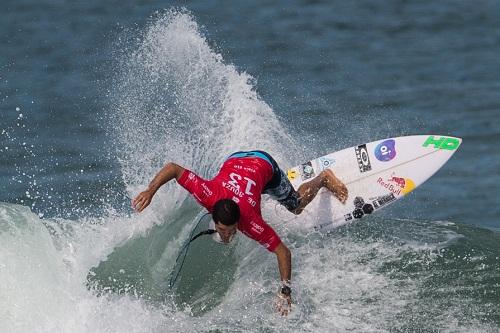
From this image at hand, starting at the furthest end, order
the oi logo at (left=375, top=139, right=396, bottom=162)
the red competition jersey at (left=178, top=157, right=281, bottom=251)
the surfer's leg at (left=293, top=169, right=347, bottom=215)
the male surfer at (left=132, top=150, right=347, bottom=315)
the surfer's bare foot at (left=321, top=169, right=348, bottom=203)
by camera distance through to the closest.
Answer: the oi logo at (left=375, top=139, right=396, bottom=162) → the surfer's bare foot at (left=321, top=169, right=348, bottom=203) → the surfer's leg at (left=293, top=169, right=347, bottom=215) → the red competition jersey at (left=178, top=157, right=281, bottom=251) → the male surfer at (left=132, top=150, right=347, bottom=315)

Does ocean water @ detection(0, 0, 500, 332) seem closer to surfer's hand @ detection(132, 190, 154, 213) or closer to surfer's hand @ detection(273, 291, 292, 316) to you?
surfer's hand @ detection(273, 291, 292, 316)

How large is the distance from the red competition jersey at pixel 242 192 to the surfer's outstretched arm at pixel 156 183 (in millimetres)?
82

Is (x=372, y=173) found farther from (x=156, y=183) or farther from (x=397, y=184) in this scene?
(x=156, y=183)

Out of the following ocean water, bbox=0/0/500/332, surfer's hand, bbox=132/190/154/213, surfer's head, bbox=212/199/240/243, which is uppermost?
surfer's hand, bbox=132/190/154/213

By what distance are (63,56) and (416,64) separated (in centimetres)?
713

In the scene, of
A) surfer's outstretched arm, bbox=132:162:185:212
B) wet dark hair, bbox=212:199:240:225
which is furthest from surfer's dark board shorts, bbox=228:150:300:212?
wet dark hair, bbox=212:199:240:225

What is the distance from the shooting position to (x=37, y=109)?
1864 cm

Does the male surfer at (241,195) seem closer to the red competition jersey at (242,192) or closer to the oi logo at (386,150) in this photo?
the red competition jersey at (242,192)

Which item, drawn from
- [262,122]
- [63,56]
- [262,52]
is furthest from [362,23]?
[262,122]

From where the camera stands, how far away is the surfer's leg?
11.1 m

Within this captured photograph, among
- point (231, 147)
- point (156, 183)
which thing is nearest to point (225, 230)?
point (156, 183)

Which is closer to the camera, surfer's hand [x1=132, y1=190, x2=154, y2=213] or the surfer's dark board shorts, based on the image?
surfer's hand [x1=132, y1=190, x2=154, y2=213]

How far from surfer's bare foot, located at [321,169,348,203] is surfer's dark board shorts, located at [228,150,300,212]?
462 mm

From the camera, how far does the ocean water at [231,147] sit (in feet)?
31.8
